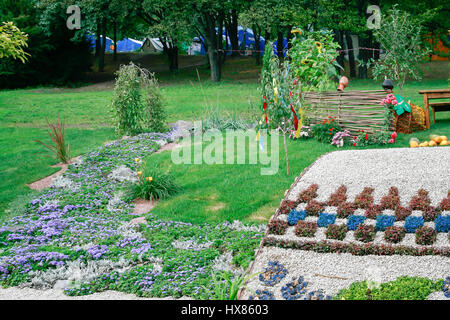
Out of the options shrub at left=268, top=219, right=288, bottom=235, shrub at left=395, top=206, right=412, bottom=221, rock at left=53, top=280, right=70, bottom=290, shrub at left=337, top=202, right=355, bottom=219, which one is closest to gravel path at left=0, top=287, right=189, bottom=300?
rock at left=53, top=280, right=70, bottom=290

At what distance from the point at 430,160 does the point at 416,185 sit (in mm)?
745

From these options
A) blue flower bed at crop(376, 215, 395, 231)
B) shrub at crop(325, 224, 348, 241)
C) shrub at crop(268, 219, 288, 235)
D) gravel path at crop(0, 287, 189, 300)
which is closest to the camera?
gravel path at crop(0, 287, 189, 300)

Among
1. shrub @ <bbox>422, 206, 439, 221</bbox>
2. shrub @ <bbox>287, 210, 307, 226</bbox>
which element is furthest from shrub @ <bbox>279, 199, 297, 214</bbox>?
shrub @ <bbox>422, 206, 439, 221</bbox>

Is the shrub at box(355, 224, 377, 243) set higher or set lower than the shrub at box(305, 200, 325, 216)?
A: lower

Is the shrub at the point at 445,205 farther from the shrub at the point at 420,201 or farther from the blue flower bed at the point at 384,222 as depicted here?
the blue flower bed at the point at 384,222

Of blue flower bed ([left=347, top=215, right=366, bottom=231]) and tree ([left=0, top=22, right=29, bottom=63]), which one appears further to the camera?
tree ([left=0, top=22, right=29, bottom=63])

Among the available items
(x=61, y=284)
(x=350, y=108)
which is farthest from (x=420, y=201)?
(x=61, y=284)

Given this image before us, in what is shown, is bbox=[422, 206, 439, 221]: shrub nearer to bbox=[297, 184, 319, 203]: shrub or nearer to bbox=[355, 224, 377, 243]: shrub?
bbox=[355, 224, 377, 243]: shrub

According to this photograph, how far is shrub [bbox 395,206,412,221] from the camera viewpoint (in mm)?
5281

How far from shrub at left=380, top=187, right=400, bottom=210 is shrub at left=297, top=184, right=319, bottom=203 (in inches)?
33.0

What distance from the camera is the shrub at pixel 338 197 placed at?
5805mm

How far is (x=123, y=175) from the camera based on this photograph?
809 centimetres

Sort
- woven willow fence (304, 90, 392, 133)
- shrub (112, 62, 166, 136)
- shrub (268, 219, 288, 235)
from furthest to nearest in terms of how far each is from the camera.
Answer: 1. shrub (112, 62, 166, 136)
2. woven willow fence (304, 90, 392, 133)
3. shrub (268, 219, 288, 235)

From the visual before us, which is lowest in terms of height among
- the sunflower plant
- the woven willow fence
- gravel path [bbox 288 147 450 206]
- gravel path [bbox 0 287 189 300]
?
gravel path [bbox 0 287 189 300]
